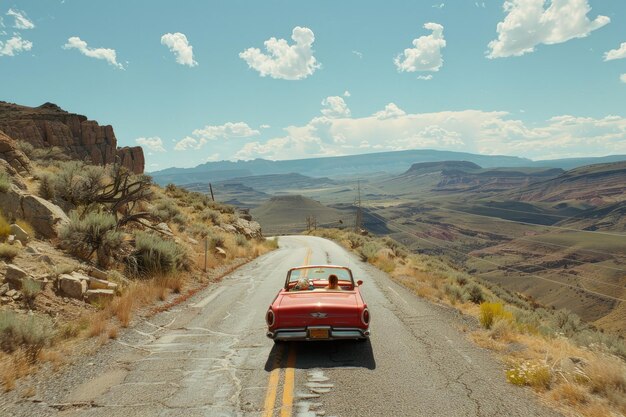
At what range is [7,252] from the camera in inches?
354

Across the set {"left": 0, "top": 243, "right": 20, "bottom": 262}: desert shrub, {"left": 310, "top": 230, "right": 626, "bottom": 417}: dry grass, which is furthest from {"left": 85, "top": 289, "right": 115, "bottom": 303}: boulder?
{"left": 310, "top": 230, "right": 626, "bottom": 417}: dry grass

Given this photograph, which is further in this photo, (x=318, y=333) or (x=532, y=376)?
(x=318, y=333)

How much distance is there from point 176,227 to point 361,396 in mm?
18559

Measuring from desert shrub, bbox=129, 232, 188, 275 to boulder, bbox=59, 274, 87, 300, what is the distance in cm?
304

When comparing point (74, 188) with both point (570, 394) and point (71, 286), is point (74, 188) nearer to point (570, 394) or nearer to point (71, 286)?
point (71, 286)

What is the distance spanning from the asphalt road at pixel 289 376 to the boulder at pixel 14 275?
2.67m

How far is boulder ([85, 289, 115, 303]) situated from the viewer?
941 cm

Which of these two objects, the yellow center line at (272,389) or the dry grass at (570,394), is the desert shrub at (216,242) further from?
the dry grass at (570,394)

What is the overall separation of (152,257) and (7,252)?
464 centimetres

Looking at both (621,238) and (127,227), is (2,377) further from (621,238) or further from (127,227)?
(621,238)

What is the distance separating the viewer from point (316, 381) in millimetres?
5711

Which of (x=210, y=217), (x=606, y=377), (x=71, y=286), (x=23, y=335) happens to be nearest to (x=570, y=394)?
(x=606, y=377)

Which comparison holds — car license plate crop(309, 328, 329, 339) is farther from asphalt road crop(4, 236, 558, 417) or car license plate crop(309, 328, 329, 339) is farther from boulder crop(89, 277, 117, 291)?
boulder crop(89, 277, 117, 291)

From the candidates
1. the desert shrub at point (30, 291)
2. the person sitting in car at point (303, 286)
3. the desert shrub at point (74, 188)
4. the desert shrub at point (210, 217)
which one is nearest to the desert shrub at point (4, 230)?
the desert shrub at point (30, 291)
